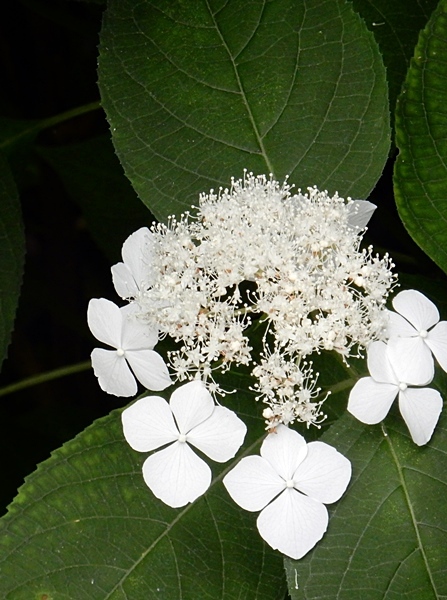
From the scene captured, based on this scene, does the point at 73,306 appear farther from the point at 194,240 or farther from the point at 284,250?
the point at 284,250

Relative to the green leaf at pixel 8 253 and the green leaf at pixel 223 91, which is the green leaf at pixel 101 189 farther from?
the green leaf at pixel 223 91

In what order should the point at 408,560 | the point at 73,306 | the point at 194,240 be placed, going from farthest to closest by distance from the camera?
the point at 73,306, the point at 194,240, the point at 408,560

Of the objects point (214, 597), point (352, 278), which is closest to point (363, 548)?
point (214, 597)

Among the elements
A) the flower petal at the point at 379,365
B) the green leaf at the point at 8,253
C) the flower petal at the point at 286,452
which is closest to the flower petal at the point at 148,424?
the flower petal at the point at 286,452

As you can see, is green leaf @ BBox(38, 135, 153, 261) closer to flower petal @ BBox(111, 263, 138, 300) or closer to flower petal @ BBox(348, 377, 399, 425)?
flower petal @ BBox(111, 263, 138, 300)

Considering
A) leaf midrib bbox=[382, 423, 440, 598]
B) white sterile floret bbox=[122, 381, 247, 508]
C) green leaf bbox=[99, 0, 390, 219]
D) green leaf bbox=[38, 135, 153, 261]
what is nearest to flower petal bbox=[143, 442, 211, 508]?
white sterile floret bbox=[122, 381, 247, 508]

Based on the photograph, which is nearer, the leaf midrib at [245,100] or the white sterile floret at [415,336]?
the white sterile floret at [415,336]
